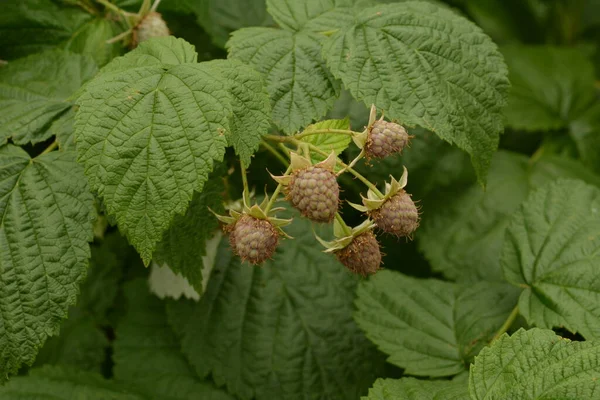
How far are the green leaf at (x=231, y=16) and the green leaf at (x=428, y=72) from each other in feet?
1.65

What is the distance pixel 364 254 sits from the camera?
1.22 meters

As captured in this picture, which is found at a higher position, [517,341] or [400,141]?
[400,141]

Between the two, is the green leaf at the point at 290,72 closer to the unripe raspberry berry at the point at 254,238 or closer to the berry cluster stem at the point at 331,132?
the berry cluster stem at the point at 331,132

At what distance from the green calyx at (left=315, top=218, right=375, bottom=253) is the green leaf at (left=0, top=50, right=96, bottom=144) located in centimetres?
A: 59

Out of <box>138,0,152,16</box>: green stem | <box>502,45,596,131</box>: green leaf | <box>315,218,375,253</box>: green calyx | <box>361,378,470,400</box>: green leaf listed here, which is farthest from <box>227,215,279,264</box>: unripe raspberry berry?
<box>502,45,596,131</box>: green leaf

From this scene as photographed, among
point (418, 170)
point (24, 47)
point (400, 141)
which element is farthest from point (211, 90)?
point (418, 170)

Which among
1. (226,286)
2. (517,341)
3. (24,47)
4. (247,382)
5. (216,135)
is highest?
(216,135)

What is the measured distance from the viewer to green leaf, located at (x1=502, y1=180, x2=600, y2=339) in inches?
54.9

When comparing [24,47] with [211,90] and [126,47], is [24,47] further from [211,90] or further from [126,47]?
[211,90]

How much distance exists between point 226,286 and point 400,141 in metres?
0.68

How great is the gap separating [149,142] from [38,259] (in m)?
0.30

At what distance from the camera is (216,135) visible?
3.62 feet

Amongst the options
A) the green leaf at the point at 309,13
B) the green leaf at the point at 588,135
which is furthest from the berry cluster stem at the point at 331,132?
the green leaf at the point at 588,135

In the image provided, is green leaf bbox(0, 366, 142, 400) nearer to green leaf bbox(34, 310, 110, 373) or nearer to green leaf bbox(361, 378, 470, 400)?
green leaf bbox(34, 310, 110, 373)
